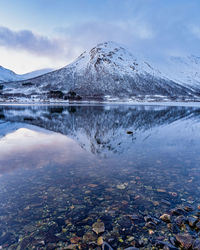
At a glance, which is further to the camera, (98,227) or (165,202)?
(165,202)

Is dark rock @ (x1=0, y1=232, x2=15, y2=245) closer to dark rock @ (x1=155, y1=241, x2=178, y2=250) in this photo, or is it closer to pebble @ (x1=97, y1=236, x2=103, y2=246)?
pebble @ (x1=97, y1=236, x2=103, y2=246)

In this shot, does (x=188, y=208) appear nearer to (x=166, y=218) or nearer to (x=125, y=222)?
(x=166, y=218)

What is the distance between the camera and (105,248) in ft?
15.8

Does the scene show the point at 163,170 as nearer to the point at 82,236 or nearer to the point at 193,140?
the point at 82,236

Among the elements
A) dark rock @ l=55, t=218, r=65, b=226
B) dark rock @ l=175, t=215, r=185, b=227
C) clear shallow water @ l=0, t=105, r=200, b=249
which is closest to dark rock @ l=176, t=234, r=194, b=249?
clear shallow water @ l=0, t=105, r=200, b=249

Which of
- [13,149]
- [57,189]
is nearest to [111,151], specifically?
[57,189]

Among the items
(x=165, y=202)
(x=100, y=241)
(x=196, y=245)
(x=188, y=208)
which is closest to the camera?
(x=196, y=245)

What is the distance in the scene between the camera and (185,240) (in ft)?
16.3

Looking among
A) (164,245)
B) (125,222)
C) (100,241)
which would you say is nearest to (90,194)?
(125,222)

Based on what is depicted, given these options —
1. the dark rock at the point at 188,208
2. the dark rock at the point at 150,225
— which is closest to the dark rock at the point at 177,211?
→ the dark rock at the point at 188,208

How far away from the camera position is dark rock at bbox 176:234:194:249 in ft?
15.8

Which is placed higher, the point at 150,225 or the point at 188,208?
the point at 188,208

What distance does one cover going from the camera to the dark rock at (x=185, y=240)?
481cm

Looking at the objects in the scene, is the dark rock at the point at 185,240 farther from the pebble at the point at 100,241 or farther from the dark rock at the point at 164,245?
the pebble at the point at 100,241
